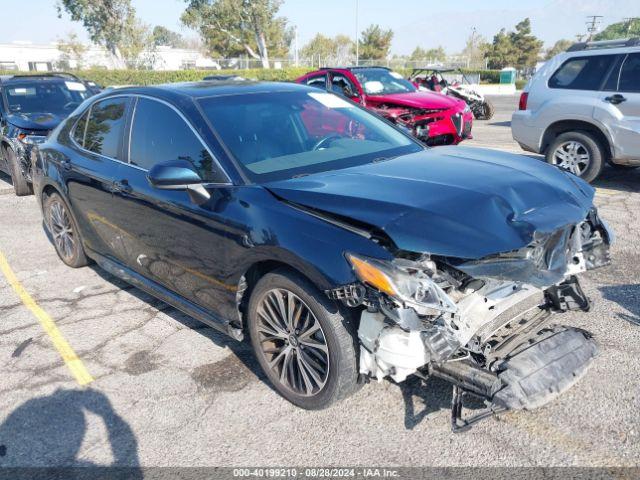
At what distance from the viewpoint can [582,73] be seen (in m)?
7.75

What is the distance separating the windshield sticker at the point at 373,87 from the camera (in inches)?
457

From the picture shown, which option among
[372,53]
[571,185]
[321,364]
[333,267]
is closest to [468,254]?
[333,267]

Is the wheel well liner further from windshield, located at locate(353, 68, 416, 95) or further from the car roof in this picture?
the car roof

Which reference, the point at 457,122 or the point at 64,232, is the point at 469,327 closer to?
the point at 64,232

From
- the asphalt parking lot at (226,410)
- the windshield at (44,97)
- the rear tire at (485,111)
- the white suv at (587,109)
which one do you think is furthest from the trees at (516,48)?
the asphalt parking lot at (226,410)

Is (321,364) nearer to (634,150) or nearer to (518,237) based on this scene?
(518,237)

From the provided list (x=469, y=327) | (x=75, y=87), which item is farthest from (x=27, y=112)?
(x=469, y=327)

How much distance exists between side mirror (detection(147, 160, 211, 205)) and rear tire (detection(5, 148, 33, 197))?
642cm

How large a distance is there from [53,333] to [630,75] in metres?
7.38

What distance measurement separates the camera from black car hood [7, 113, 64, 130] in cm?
828

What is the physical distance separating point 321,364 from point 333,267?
0.61m

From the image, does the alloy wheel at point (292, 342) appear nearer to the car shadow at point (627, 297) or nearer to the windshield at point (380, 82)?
the car shadow at point (627, 297)

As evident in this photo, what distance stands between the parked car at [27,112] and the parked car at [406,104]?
14.3 feet

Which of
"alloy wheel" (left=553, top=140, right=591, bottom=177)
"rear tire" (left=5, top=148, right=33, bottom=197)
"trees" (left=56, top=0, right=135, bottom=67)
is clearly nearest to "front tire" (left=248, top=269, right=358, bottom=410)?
"alloy wheel" (left=553, top=140, right=591, bottom=177)
